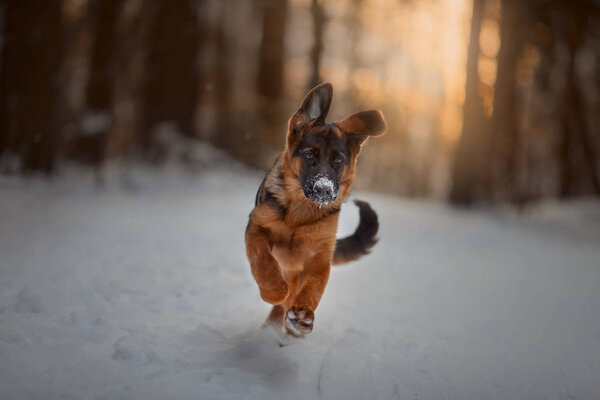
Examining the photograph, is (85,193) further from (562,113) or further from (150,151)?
(562,113)

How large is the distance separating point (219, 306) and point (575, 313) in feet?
15.2

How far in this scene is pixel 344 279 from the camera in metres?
6.41

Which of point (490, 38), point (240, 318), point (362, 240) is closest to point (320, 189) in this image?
point (362, 240)

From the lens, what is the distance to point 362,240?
451cm

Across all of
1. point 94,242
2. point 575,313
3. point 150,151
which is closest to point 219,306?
point 94,242

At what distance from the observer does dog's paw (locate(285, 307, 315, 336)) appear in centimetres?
307

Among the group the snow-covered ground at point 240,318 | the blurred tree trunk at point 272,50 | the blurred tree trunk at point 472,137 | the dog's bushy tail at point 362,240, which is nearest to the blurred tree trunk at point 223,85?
the blurred tree trunk at point 272,50

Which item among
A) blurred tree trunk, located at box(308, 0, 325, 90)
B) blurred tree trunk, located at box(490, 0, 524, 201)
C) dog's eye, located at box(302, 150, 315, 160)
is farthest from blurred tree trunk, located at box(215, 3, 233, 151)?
dog's eye, located at box(302, 150, 315, 160)

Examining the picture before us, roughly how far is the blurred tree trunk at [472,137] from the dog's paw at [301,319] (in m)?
12.6

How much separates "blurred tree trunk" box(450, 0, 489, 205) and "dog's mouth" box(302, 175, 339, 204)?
12235mm

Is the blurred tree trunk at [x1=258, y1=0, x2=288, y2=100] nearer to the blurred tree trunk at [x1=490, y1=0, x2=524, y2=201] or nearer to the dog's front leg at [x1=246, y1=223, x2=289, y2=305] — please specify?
the blurred tree trunk at [x1=490, y1=0, x2=524, y2=201]

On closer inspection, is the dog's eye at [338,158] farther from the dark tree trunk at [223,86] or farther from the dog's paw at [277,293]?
the dark tree trunk at [223,86]

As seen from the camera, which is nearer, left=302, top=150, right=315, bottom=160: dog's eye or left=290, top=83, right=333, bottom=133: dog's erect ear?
left=302, top=150, right=315, bottom=160: dog's eye

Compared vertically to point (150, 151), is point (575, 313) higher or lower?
lower
